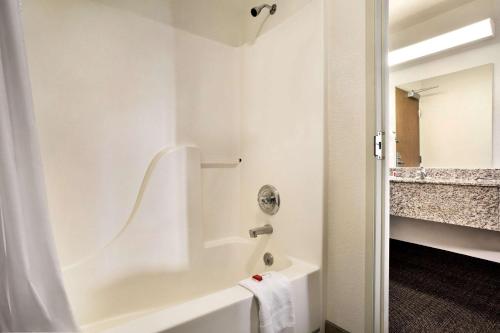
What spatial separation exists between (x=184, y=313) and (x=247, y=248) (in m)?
0.86

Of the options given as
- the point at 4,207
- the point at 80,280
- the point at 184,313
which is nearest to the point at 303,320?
the point at 184,313

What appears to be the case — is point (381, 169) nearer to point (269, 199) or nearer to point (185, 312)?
point (269, 199)

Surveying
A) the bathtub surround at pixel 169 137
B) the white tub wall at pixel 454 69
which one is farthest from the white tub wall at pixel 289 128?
the white tub wall at pixel 454 69

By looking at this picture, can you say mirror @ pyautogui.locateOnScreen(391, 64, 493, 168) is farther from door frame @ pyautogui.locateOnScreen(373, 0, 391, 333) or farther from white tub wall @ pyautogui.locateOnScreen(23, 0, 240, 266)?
white tub wall @ pyautogui.locateOnScreen(23, 0, 240, 266)

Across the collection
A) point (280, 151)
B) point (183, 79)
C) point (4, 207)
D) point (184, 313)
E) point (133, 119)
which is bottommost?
point (184, 313)

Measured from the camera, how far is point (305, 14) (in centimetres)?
128

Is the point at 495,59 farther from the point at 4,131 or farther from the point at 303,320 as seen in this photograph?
the point at 4,131

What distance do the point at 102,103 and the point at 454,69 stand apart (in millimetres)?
2907

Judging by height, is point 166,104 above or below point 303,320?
above

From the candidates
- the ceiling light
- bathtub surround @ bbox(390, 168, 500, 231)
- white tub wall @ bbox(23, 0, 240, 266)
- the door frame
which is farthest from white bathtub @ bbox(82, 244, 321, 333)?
the ceiling light

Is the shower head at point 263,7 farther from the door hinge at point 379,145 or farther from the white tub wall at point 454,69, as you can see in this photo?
the white tub wall at point 454,69

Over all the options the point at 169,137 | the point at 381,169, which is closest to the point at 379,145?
the point at 381,169

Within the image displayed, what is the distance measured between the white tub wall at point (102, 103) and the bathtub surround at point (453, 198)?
1677 mm

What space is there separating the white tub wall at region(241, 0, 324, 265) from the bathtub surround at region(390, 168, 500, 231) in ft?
4.15
